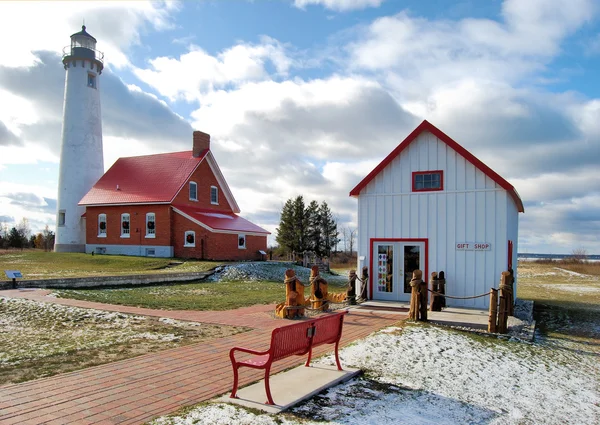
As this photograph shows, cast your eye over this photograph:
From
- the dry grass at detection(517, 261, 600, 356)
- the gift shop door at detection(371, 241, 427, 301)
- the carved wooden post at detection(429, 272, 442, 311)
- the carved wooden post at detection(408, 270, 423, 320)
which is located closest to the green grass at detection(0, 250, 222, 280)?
the gift shop door at detection(371, 241, 427, 301)

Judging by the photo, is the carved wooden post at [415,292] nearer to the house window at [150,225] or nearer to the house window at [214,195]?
the house window at [150,225]

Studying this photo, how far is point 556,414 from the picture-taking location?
6.44 metres

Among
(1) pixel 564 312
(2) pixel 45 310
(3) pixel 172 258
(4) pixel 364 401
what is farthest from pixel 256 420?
(3) pixel 172 258

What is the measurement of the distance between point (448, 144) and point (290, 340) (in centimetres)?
1103

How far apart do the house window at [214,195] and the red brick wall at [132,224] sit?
5.77 metres

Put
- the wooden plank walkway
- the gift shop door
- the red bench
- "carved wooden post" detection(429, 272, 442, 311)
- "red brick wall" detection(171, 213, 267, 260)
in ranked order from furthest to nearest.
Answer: "red brick wall" detection(171, 213, 267, 260)
the gift shop door
"carved wooden post" detection(429, 272, 442, 311)
the red bench
the wooden plank walkway

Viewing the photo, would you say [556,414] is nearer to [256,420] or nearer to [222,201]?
[256,420]

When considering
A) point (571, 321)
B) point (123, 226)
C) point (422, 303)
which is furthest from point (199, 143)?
point (571, 321)

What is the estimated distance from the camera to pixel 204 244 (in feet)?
109

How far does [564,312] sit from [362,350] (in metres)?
11.2

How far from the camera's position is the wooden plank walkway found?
212 inches

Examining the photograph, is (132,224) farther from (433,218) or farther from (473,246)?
(473,246)

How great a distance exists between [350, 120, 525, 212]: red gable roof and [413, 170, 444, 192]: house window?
955 mm

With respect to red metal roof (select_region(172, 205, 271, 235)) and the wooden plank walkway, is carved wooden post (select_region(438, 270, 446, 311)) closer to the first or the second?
the wooden plank walkway
